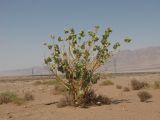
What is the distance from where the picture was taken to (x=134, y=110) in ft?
42.0

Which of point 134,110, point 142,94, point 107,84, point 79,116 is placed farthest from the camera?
point 107,84

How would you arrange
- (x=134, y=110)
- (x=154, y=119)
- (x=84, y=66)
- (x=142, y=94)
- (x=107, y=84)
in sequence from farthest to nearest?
(x=107, y=84)
(x=142, y=94)
(x=84, y=66)
(x=134, y=110)
(x=154, y=119)

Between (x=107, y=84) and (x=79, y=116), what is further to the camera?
(x=107, y=84)

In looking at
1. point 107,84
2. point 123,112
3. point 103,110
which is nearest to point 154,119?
point 123,112

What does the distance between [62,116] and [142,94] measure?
6.10 m

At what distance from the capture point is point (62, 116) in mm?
12164

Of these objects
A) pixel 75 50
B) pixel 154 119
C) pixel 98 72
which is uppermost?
pixel 75 50

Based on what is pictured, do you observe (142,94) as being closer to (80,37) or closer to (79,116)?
(80,37)

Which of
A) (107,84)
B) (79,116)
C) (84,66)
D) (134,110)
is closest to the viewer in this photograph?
(79,116)

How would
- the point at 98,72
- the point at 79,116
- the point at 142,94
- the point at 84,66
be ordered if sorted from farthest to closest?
the point at 142,94
the point at 98,72
the point at 84,66
the point at 79,116

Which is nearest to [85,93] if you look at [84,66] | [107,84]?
[84,66]

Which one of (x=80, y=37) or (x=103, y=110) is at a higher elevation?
(x=80, y=37)

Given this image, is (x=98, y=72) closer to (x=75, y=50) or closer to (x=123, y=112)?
(x=75, y=50)

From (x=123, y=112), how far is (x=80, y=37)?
414 cm
